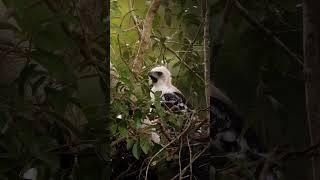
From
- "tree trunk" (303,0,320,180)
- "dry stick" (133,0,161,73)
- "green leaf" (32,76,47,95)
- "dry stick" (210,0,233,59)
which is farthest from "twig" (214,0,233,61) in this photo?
"green leaf" (32,76,47,95)

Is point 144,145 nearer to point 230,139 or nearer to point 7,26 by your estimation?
point 230,139

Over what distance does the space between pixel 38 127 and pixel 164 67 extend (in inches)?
20.6

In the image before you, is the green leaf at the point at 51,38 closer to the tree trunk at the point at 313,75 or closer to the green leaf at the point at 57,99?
the green leaf at the point at 57,99

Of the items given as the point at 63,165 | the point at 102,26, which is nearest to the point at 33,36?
the point at 102,26

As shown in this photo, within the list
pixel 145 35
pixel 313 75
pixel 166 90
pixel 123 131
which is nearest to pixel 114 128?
pixel 123 131

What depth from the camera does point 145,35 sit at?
4.74 ft

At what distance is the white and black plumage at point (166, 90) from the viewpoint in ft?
4.64

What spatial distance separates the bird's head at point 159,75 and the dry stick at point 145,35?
0.05 m

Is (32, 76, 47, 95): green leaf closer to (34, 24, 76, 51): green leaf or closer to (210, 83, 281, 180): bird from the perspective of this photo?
(34, 24, 76, 51): green leaf

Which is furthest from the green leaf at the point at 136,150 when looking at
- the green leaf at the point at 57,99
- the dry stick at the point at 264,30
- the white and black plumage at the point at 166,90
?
the dry stick at the point at 264,30

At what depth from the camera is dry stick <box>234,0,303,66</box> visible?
1050mm

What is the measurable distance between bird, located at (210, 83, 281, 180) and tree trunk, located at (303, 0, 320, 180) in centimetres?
12

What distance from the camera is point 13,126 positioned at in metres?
1.01

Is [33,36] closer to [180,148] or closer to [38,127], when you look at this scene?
[38,127]
